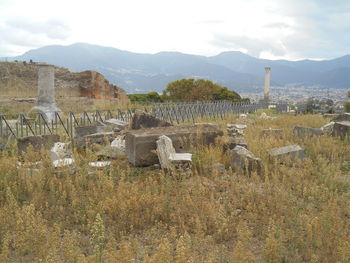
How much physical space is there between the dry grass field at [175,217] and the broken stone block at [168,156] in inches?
11.1

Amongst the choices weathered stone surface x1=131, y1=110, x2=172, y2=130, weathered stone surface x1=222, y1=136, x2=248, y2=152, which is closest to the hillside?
weathered stone surface x1=131, y1=110, x2=172, y2=130

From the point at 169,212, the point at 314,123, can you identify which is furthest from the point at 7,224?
the point at 314,123

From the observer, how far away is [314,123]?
16.4 meters

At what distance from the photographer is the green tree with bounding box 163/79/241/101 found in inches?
1410

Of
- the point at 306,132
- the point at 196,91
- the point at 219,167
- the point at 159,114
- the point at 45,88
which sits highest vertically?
the point at 196,91

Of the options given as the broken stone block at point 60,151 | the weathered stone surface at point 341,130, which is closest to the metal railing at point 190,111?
the weathered stone surface at point 341,130

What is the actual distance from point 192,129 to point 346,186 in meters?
3.78

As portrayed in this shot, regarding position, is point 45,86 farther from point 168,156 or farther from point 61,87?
point 168,156

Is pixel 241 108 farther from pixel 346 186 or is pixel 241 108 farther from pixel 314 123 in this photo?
pixel 346 186

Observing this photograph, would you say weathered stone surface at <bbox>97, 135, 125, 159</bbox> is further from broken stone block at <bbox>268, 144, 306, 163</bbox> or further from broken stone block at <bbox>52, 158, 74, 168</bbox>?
broken stone block at <bbox>268, 144, 306, 163</bbox>

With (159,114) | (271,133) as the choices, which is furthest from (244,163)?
(159,114)

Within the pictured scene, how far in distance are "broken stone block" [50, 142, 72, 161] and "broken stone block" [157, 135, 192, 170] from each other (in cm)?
208

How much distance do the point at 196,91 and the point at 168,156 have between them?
2910cm

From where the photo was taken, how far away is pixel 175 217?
15.6 feet
